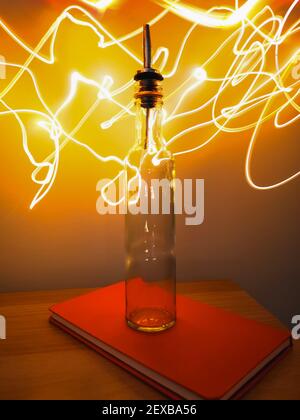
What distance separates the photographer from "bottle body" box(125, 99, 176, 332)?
0.62m

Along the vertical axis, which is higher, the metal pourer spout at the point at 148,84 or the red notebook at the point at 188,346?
the metal pourer spout at the point at 148,84

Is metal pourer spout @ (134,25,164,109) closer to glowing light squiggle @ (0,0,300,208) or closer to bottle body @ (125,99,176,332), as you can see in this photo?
bottle body @ (125,99,176,332)

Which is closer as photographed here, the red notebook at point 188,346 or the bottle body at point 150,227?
the red notebook at point 188,346

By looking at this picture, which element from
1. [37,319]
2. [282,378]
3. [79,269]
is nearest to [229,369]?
[282,378]

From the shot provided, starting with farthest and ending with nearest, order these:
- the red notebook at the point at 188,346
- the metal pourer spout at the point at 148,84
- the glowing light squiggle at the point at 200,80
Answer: the glowing light squiggle at the point at 200,80 → the metal pourer spout at the point at 148,84 → the red notebook at the point at 188,346

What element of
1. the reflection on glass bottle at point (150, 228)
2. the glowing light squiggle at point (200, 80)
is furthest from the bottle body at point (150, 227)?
the glowing light squiggle at point (200, 80)

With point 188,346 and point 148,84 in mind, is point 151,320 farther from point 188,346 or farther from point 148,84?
point 148,84

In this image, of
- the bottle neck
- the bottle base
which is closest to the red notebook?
the bottle base

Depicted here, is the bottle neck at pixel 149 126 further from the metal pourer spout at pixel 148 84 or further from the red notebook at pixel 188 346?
the red notebook at pixel 188 346

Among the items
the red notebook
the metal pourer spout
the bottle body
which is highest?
the metal pourer spout

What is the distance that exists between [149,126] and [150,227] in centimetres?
22

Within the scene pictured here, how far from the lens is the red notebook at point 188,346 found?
16.0 inches

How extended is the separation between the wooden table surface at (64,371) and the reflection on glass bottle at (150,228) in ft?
0.41

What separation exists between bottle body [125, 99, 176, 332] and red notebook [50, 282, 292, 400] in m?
0.04
